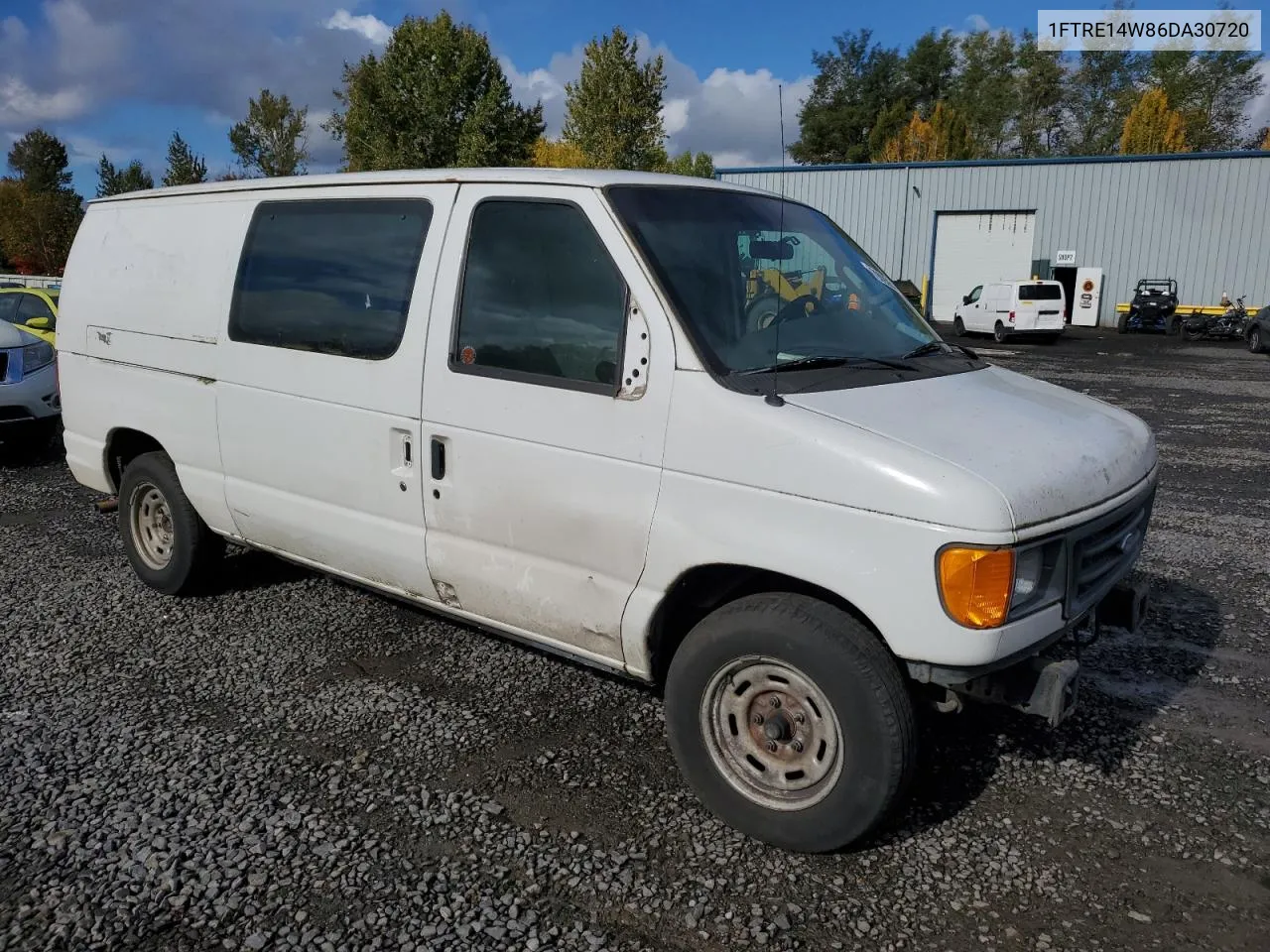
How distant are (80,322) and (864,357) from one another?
4.37 m

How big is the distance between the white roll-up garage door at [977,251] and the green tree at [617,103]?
13711mm

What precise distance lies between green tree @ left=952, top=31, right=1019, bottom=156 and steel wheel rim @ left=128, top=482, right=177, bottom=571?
6950cm

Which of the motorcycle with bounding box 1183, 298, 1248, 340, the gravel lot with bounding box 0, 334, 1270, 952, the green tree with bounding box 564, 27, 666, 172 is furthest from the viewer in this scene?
the green tree with bounding box 564, 27, 666, 172

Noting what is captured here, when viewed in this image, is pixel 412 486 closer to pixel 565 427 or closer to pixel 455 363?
pixel 455 363

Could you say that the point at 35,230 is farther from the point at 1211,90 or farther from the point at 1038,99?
the point at 1211,90

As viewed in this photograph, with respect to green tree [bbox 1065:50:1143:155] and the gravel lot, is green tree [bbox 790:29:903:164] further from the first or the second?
the gravel lot

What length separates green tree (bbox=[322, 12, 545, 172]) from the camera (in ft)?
159

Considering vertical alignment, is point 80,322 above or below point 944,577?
above

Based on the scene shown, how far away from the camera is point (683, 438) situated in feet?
10.3

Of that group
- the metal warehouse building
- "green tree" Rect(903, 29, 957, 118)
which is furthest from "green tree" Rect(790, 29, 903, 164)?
the metal warehouse building

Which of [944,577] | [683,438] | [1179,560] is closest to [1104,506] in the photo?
[944,577]

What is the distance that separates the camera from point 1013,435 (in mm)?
3080

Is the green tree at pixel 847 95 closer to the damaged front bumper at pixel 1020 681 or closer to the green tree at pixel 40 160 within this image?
the green tree at pixel 40 160

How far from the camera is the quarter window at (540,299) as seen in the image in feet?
11.1
